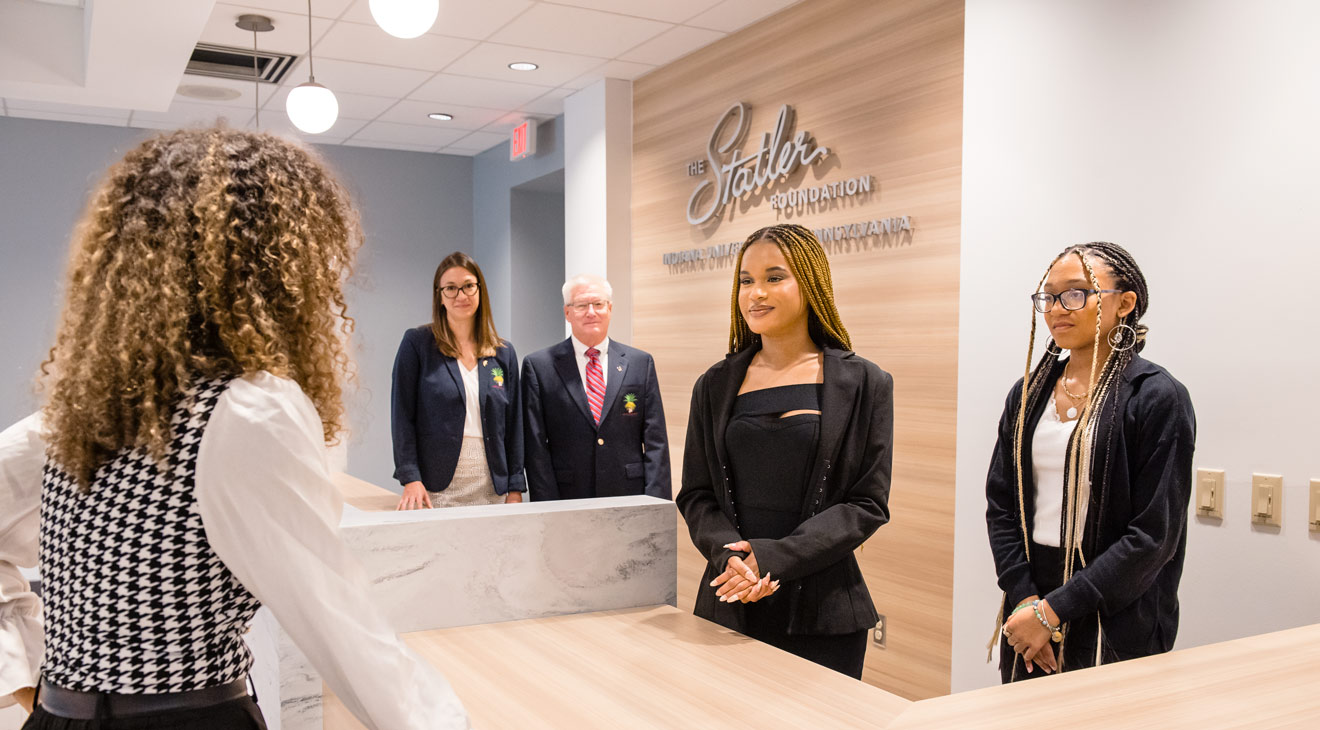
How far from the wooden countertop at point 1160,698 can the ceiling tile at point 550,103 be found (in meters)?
4.97

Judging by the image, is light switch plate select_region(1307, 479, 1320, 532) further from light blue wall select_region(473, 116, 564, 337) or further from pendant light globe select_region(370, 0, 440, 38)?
light blue wall select_region(473, 116, 564, 337)

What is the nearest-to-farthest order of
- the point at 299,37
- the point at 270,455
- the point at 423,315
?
the point at 270,455
the point at 299,37
the point at 423,315

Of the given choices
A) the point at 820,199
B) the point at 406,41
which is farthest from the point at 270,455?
the point at 406,41

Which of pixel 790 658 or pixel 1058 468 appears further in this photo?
pixel 1058 468

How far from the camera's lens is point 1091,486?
2.08 metres

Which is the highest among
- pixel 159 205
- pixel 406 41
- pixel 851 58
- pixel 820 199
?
pixel 406 41

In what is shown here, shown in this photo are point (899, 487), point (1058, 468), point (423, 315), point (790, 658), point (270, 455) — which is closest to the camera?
point (270, 455)

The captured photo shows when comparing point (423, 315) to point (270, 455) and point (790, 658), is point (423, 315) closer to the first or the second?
point (790, 658)

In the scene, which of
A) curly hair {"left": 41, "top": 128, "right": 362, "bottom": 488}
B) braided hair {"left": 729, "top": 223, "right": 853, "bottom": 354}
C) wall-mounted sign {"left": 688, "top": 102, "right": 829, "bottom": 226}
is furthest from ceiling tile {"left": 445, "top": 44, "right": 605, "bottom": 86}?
curly hair {"left": 41, "top": 128, "right": 362, "bottom": 488}

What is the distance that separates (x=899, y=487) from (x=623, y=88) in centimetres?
298

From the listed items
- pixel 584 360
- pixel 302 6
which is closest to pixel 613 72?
pixel 302 6

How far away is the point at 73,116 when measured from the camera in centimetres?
676

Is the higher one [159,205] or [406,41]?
[406,41]

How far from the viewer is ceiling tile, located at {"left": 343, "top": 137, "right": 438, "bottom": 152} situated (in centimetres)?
758
